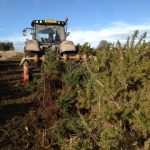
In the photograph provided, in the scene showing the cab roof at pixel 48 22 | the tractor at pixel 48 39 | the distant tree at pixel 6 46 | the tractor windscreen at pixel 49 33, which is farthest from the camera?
the distant tree at pixel 6 46

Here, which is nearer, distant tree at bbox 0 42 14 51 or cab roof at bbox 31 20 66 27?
cab roof at bbox 31 20 66 27

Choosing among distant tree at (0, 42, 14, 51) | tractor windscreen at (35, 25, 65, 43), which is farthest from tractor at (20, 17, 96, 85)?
distant tree at (0, 42, 14, 51)

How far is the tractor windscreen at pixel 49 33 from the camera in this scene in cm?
1656

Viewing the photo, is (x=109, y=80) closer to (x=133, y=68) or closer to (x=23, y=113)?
(x=133, y=68)

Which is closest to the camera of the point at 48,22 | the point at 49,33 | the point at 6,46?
the point at 48,22

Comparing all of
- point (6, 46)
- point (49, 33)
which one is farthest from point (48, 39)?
point (6, 46)

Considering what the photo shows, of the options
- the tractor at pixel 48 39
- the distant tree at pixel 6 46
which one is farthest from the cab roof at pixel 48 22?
the distant tree at pixel 6 46

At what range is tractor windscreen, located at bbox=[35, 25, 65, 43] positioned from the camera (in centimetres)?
1656

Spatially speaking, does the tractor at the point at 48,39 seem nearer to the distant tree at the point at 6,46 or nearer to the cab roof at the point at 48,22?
the cab roof at the point at 48,22

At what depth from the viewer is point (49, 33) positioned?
16.8 m

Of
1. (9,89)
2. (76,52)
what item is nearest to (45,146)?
(9,89)

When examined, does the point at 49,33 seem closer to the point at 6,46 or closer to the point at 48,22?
the point at 48,22

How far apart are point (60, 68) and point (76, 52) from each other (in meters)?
2.56

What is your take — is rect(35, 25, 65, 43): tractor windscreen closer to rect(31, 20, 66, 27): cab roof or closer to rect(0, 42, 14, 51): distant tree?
rect(31, 20, 66, 27): cab roof
